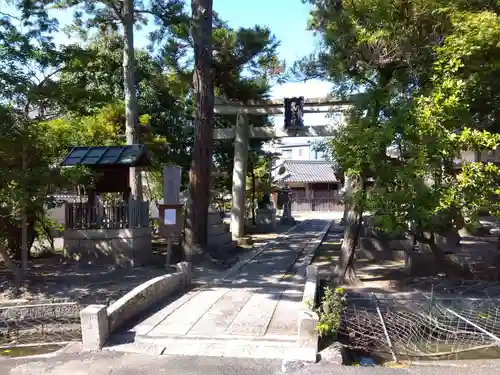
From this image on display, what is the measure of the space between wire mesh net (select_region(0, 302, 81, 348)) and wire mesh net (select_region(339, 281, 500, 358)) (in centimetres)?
433

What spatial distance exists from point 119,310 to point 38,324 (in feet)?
6.18

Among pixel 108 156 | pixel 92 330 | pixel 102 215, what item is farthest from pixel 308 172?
pixel 92 330

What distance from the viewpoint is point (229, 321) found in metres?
7.57

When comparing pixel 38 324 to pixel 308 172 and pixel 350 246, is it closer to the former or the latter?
pixel 350 246

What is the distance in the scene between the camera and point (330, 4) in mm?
12172

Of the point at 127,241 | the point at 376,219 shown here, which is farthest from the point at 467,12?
the point at 127,241

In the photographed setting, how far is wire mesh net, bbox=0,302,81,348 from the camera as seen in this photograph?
7.35m

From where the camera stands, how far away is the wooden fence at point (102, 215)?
13445 mm

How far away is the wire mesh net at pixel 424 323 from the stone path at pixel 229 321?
106cm

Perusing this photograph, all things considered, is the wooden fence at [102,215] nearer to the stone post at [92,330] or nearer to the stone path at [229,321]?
the stone path at [229,321]

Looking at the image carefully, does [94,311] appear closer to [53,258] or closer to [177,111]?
[53,258]

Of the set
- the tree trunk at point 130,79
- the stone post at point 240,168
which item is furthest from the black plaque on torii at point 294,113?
the tree trunk at point 130,79

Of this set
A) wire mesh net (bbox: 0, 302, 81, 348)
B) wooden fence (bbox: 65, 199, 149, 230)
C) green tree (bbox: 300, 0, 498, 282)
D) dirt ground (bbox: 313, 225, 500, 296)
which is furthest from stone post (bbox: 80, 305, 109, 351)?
wooden fence (bbox: 65, 199, 149, 230)

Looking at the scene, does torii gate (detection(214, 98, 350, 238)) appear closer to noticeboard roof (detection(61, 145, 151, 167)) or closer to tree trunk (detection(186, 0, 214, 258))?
tree trunk (detection(186, 0, 214, 258))
